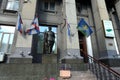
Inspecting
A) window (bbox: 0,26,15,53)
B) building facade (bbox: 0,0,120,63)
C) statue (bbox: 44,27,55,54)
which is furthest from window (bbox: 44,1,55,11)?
statue (bbox: 44,27,55,54)

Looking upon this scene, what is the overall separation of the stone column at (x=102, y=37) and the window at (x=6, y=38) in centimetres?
767

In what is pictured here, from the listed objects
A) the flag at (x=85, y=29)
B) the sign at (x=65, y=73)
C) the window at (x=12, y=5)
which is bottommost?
the sign at (x=65, y=73)

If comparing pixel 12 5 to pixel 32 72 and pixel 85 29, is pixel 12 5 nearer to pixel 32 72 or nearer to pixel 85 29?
pixel 85 29

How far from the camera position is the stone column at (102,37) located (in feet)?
31.4

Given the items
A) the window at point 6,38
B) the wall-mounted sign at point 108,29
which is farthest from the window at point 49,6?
the wall-mounted sign at point 108,29

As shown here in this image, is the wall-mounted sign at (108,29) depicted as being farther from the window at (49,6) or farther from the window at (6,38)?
the window at (6,38)

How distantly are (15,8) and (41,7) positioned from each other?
244 cm

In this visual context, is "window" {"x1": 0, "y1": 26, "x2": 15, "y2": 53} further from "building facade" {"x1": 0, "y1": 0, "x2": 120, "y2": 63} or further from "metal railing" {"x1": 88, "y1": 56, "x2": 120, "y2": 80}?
"metal railing" {"x1": 88, "y1": 56, "x2": 120, "y2": 80}

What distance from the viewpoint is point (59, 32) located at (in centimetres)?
1116

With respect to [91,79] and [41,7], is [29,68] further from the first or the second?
[41,7]

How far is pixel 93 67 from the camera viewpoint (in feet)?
25.1

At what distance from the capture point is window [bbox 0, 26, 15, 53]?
997cm

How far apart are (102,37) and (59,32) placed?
150 inches

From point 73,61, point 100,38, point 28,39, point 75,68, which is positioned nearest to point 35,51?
point 28,39
